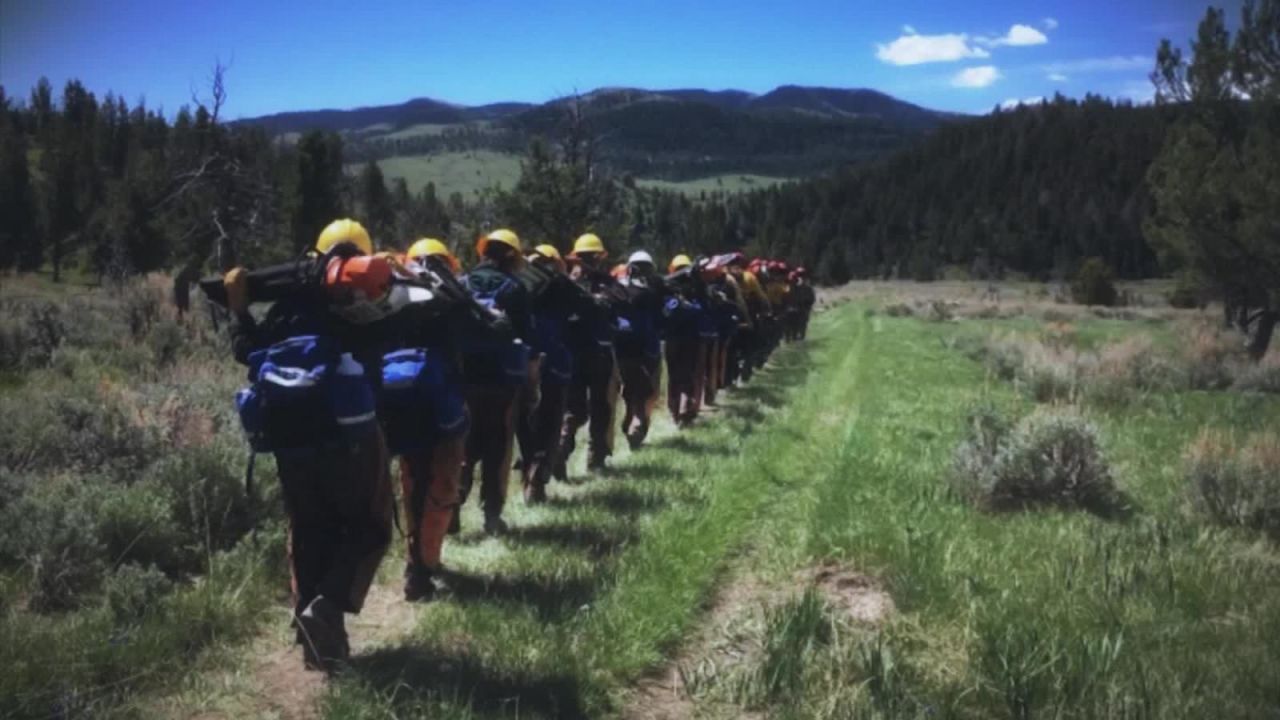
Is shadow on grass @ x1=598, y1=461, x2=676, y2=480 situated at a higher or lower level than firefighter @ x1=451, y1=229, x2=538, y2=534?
lower

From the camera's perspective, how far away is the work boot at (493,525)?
7441 millimetres

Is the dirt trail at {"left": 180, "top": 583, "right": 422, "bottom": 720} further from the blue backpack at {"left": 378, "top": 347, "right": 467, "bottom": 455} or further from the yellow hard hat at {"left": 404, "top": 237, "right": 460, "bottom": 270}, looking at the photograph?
the yellow hard hat at {"left": 404, "top": 237, "right": 460, "bottom": 270}

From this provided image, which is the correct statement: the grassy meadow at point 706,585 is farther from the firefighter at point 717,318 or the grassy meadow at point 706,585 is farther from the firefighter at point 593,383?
the firefighter at point 717,318

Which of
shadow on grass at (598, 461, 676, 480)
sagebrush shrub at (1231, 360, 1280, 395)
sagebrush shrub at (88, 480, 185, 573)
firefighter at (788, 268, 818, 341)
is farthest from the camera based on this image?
firefighter at (788, 268, 818, 341)

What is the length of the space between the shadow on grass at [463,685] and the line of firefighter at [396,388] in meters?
0.27

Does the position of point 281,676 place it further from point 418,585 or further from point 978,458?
point 978,458

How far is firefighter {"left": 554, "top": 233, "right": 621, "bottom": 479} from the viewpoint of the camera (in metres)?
9.78

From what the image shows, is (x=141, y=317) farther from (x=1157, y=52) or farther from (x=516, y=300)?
(x=1157, y=52)

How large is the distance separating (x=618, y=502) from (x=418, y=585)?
2756mm

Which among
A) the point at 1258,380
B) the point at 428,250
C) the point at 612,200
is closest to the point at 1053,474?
the point at 428,250

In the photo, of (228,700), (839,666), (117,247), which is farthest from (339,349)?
(117,247)

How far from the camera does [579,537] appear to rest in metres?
7.32

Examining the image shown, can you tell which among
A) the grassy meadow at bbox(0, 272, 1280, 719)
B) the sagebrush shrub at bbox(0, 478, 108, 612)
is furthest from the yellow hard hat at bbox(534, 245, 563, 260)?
the sagebrush shrub at bbox(0, 478, 108, 612)

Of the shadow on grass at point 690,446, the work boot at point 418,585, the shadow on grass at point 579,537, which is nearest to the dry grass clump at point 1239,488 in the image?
the shadow on grass at point 579,537
